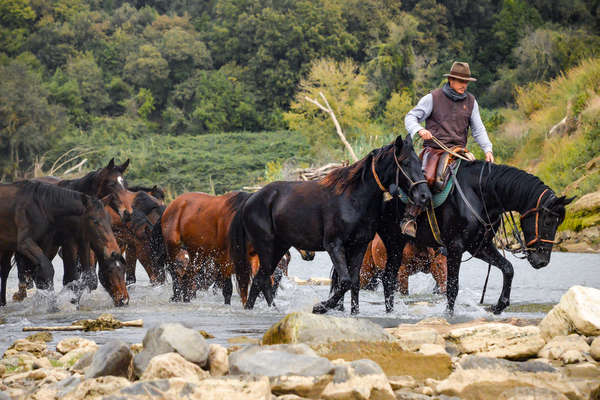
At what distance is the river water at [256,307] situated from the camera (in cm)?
914

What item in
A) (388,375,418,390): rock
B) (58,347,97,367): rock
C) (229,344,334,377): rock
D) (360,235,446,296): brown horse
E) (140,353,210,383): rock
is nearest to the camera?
(229,344,334,377): rock

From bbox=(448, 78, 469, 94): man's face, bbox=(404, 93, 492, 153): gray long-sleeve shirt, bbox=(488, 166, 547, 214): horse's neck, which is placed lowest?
bbox=(488, 166, 547, 214): horse's neck

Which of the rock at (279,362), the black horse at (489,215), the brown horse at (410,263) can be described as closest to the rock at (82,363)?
the rock at (279,362)

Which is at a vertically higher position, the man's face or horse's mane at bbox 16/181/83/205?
the man's face

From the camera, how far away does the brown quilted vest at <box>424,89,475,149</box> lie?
9.70m

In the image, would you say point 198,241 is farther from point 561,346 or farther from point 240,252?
A: point 561,346

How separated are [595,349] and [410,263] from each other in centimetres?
605

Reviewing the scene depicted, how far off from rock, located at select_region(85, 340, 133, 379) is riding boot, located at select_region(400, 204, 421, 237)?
3967 millimetres

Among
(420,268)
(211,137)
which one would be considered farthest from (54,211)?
(211,137)

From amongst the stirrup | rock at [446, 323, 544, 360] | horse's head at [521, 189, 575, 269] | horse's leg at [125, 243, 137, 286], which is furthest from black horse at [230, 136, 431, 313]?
horse's leg at [125, 243, 137, 286]

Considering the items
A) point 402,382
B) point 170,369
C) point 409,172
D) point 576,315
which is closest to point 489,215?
point 409,172

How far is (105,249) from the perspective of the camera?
38.1ft

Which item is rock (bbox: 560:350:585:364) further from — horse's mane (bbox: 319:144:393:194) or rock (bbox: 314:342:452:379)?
horse's mane (bbox: 319:144:393:194)

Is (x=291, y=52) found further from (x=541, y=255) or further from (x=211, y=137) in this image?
(x=541, y=255)
